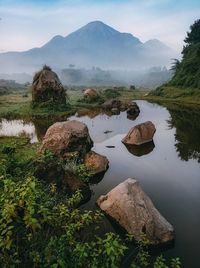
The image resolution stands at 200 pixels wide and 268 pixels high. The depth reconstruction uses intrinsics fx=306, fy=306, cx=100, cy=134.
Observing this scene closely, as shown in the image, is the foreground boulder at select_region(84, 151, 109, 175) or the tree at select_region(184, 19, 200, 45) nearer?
the foreground boulder at select_region(84, 151, 109, 175)

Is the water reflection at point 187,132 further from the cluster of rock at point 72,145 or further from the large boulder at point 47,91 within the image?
the large boulder at point 47,91

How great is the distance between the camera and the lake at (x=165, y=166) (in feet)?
43.1

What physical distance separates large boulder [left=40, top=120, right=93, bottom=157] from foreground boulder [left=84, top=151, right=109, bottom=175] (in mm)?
693

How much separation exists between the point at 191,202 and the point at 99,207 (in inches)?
185

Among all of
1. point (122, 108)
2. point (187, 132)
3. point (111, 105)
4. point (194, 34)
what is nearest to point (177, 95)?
point (122, 108)

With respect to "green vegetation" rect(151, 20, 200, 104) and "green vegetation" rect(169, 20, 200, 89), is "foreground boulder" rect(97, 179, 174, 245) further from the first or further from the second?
"green vegetation" rect(169, 20, 200, 89)

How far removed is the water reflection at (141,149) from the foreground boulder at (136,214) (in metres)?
10.4

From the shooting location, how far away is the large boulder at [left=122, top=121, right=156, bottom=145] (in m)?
26.6

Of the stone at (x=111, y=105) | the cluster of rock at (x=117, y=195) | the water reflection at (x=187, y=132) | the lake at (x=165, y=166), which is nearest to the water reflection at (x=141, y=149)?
the lake at (x=165, y=166)

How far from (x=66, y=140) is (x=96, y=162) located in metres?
2.55

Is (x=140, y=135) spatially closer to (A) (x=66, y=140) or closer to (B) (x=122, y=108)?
(A) (x=66, y=140)

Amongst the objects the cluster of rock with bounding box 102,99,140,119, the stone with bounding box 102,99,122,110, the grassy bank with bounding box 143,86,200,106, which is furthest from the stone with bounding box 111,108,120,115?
the grassy bank with bounding box 143,86,200,106

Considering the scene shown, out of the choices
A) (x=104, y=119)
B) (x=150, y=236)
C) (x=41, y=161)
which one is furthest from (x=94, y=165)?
(x=104, y=119)

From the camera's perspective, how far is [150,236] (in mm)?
11938
